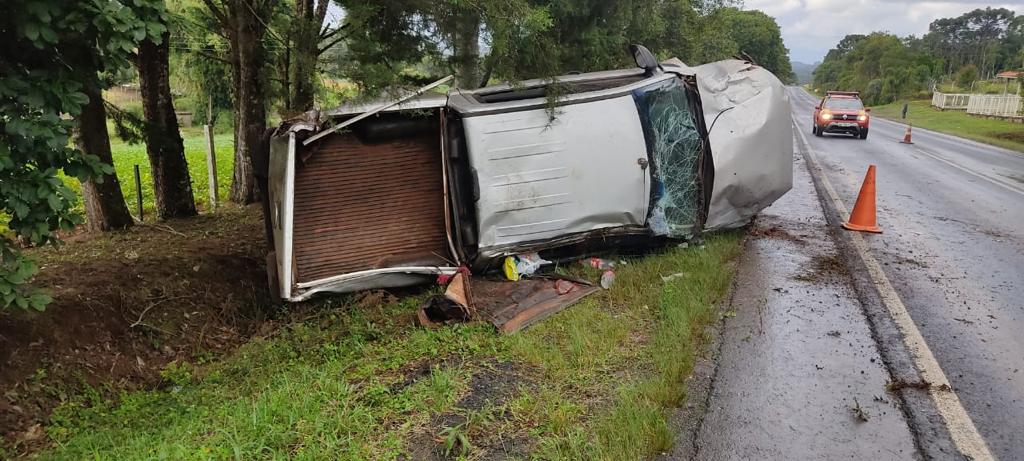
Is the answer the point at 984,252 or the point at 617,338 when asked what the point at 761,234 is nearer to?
the point at 984,252

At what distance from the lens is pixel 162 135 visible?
24.4 ft

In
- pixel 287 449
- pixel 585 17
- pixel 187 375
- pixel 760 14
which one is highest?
pixel 760 14

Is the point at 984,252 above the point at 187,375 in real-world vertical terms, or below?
above

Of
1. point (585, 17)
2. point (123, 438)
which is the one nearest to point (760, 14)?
point (585, 17)

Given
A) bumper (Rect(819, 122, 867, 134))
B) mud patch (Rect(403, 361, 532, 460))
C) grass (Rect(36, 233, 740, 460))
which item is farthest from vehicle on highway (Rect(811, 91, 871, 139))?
mud patch (Rect(403, 361, 532, 460))

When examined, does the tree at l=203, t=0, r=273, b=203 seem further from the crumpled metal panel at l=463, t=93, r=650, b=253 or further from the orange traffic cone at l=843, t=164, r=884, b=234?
the orange traffic cone at l=843, t=164, r=884, b=234

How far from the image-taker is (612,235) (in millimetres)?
5957

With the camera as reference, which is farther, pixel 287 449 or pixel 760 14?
pixel 760 14

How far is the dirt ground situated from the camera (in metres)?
4.02

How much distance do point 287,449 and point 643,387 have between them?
1.96 metres

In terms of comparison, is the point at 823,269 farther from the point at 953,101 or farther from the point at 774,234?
the point at 953,101

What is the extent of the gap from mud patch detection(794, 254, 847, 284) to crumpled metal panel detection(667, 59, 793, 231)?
0.90 metres

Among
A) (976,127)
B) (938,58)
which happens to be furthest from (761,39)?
(976,127)

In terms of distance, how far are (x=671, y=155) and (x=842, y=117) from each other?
18.3m
